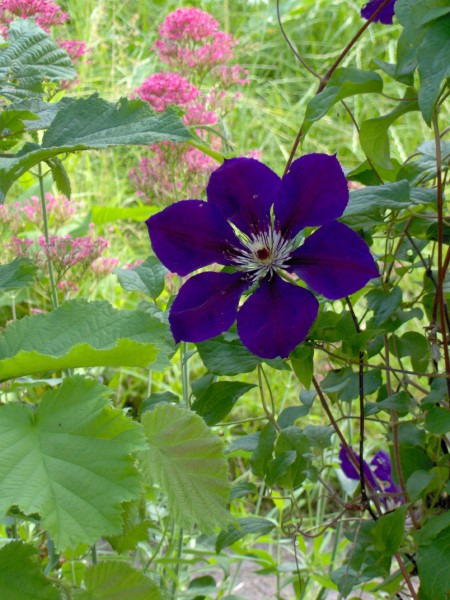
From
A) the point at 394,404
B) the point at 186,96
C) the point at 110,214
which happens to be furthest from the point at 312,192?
the point at 110,214

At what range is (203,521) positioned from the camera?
0.47 meters

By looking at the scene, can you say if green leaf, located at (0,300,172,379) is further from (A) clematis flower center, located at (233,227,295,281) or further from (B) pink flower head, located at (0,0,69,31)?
(B) pink flower head, located at (0,0,69,31)

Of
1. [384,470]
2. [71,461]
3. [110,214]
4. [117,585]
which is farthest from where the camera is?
[110,214]

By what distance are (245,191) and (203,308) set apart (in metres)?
0.10

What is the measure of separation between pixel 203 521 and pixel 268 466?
32 cm

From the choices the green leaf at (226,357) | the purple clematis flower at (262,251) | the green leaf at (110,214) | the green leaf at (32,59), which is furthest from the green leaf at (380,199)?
the green leaf at (110,214)

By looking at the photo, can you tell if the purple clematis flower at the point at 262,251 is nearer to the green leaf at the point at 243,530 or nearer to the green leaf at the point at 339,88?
the green leaf at the point at 339,88

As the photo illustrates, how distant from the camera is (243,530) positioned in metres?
0.82

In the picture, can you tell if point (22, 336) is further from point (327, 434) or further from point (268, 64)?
point (268, 64)

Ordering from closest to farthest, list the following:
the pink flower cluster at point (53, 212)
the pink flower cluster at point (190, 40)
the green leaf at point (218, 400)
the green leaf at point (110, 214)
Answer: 1. the green leaf at point (218, 400)
2. the pink flower cluster at point (190, 40)
3. the pink flower cluster at point (53, 212)
4. the green leaf at point (110, 214)

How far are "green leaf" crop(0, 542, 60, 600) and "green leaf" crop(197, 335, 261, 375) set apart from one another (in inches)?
10.3

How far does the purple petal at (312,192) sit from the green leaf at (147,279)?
0.62 ft

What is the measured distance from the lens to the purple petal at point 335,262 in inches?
24.0

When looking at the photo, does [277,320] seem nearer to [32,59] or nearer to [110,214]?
[32,59]
